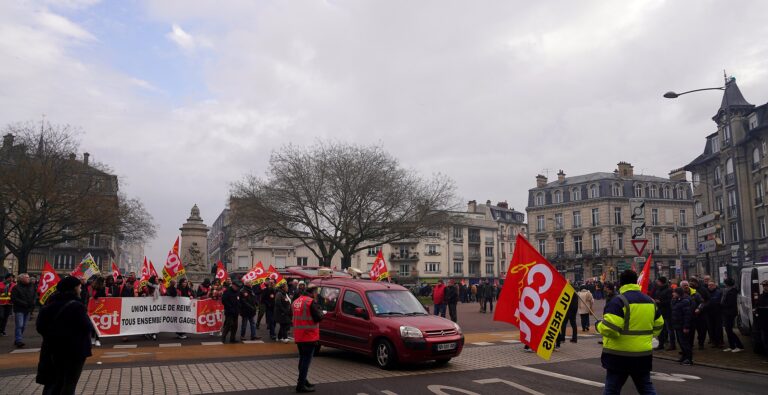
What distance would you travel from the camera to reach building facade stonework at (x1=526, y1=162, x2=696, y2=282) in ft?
237

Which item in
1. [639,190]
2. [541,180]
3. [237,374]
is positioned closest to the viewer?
[237,374]

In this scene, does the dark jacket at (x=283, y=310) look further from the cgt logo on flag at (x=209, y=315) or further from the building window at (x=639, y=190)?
the building window at (x=639, y=190)

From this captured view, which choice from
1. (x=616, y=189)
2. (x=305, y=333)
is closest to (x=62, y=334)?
(x=305, y=333)

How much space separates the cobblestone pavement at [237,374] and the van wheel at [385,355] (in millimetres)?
156

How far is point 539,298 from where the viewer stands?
344 inches

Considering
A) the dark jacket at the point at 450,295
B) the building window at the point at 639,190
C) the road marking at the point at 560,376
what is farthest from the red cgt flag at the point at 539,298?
the building window at the point at 639,190

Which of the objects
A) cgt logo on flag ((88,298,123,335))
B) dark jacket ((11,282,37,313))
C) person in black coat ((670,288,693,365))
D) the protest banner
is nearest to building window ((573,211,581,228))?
person in black coat ((670,288,693,365))

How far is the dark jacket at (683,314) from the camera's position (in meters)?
12.4

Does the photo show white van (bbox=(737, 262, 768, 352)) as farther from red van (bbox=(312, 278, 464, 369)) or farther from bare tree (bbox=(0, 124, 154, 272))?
bare tree (bbox=(0, 124, 154, 272))

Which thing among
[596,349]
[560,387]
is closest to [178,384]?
[560,387]

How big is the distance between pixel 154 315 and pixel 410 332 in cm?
859

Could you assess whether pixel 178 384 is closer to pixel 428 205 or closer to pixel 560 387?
pixel 560 387

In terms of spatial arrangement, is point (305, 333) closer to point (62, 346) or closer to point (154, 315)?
point (62, 346)

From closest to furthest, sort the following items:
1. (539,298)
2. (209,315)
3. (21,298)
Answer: (539,298) < (21,298) < (209,315)
